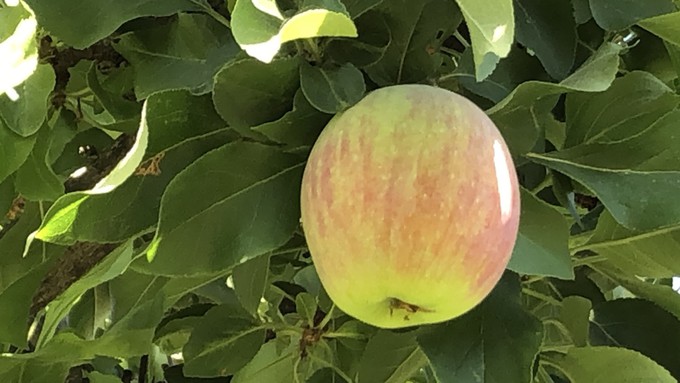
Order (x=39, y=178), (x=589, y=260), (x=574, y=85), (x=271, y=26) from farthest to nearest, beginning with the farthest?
(x=589, y=260) → (x=39, y=178) → (x=574, y=85) → (x=271, y=26)

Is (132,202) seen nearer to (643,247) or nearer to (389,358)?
(389,358)

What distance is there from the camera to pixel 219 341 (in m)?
0.81

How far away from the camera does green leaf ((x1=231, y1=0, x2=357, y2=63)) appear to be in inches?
17.3

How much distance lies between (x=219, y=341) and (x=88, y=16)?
0.93ft

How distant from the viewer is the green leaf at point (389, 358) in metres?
0.71

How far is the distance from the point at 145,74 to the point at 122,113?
0.04 m

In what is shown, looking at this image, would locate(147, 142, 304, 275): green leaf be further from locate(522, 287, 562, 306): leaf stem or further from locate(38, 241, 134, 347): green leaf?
locate(522, 287, 562, 306): leaf stem

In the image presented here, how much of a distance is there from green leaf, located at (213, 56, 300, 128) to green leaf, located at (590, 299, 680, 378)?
0.33 m

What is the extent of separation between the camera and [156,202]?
0.60 meters

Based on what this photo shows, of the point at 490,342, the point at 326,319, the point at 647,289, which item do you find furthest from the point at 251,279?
the point at 647,289

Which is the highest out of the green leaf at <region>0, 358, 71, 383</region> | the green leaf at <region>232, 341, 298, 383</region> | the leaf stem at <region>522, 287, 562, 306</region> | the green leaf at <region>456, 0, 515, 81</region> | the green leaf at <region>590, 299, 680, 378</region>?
the green leaf at <region>456, 0, 515, 81</region>

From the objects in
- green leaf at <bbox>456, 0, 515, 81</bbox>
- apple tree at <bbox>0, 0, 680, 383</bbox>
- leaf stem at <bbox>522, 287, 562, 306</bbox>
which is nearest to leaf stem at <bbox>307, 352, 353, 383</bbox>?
apple tree at <bbox>0, 0, 680, 383</bbox>

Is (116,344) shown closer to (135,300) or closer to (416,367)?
(135,300)

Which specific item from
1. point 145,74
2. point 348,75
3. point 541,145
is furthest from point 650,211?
point 145,74
